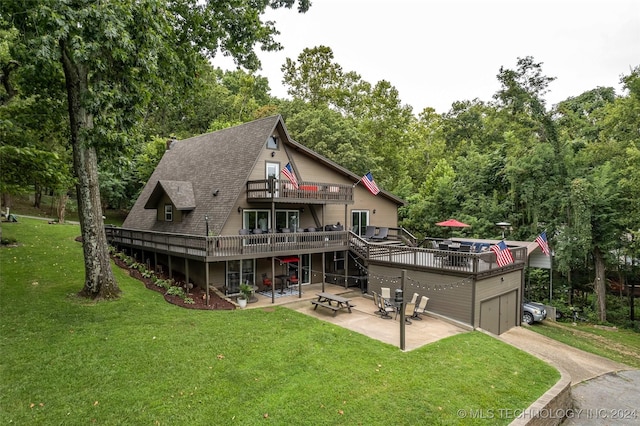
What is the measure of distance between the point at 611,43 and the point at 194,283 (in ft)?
80.8

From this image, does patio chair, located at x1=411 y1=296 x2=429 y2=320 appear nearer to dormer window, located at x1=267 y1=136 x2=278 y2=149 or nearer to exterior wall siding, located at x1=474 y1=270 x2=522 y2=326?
exterior wall siding, located at x1=474 y1=270 x2=522 y2=326

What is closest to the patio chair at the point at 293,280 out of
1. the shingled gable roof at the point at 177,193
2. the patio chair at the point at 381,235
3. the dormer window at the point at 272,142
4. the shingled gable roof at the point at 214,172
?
the shingled gable roof at the point at 214,172

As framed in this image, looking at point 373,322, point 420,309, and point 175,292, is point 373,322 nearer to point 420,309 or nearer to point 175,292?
point 420,309

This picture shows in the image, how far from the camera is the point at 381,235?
20.8 metres

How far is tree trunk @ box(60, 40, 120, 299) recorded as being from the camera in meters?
11.1

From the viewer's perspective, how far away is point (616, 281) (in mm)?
24531

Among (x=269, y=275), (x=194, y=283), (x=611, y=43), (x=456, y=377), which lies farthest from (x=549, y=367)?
(x=611, y=43)

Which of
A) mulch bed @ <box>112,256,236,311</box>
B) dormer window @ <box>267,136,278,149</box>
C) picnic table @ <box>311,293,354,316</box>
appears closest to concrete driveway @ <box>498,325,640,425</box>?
picnic table @ <box>311,293,354,316</box>

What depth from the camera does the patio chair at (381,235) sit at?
20.0 metres

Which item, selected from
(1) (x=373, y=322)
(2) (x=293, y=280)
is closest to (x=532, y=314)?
(1) (x=373, y=322)

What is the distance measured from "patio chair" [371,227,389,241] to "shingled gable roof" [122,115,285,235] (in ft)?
26.0

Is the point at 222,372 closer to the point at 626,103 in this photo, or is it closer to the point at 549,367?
the point at 549,367

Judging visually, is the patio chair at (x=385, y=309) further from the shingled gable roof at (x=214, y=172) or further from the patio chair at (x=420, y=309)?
the shingled gable roof at (x=214, y=172)

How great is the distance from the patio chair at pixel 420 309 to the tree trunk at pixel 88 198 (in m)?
10.5
